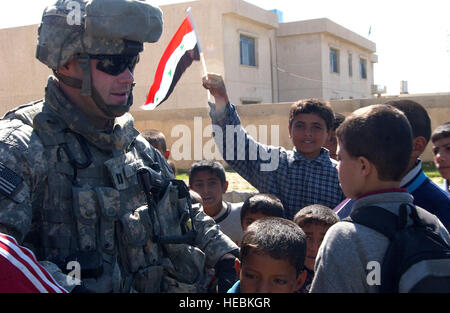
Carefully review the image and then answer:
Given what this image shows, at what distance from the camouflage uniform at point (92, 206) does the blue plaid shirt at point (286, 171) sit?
661 millimetres

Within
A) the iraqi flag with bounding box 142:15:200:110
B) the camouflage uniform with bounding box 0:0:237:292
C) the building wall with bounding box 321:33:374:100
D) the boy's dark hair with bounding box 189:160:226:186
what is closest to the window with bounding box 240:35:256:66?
the building wall with bounding box 321:33:374:100

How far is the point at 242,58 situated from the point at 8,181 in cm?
1725

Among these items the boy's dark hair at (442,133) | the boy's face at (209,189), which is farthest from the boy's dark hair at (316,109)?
the boy's dark hair at (442,133)

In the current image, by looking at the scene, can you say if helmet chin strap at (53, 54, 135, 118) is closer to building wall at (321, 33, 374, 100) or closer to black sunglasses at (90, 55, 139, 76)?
black sunglasses at (90, 55, 139, 76)

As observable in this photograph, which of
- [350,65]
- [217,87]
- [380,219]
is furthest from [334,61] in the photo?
[380,219]

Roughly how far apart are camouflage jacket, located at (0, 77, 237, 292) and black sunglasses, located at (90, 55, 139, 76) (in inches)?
9.6

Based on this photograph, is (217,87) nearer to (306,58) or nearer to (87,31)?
(87,31)

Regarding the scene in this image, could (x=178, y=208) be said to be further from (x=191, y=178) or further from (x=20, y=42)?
(x=20, y=42)

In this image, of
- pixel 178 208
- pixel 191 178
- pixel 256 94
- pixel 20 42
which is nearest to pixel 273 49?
pixel 256 94

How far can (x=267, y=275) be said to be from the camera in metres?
1.96

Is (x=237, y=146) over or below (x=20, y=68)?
below

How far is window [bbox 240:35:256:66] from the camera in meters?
18.4

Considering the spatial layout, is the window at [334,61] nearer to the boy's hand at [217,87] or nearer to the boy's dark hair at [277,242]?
the boy's hand at [217,87]

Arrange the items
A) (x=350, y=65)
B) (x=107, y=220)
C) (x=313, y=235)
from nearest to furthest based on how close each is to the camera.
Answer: (x=107, y=220), (x=313, y=235), (x=350, y=65)
